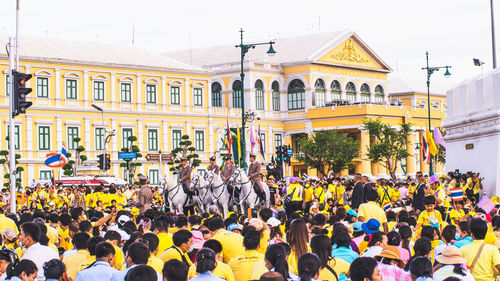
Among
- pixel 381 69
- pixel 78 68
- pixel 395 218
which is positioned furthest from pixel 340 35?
pixel 395 218

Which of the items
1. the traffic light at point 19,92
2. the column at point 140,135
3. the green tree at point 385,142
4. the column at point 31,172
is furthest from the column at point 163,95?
the traffic light at point 19,92

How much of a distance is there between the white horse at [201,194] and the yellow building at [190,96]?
3577 cm

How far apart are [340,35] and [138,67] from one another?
2253cm

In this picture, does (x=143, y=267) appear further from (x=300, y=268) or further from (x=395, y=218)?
(x=395, y=218)

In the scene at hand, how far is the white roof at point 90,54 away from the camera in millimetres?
62531

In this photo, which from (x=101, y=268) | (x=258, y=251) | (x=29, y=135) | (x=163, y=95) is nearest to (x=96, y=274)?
(x=101, y=268)

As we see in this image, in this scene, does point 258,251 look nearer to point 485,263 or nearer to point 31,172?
point 485,263

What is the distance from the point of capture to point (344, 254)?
33.6 feet

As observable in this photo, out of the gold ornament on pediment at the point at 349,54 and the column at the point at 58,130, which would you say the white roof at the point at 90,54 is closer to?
the column at the point at 58,130

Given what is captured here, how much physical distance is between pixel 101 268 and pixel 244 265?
5.69 ft

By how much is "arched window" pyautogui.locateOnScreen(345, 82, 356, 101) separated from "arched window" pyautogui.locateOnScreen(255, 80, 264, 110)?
9090 millimetres

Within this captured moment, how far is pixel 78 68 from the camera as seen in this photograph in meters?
63.6

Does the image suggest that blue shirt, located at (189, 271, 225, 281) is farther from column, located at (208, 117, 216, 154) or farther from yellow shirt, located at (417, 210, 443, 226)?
column, located at (208, 117, 216, 154)

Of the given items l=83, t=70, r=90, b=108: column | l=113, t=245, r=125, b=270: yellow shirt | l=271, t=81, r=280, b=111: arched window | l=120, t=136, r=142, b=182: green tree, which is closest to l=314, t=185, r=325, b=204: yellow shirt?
l=113, t=245, r=125, b=270: yellow shirt
